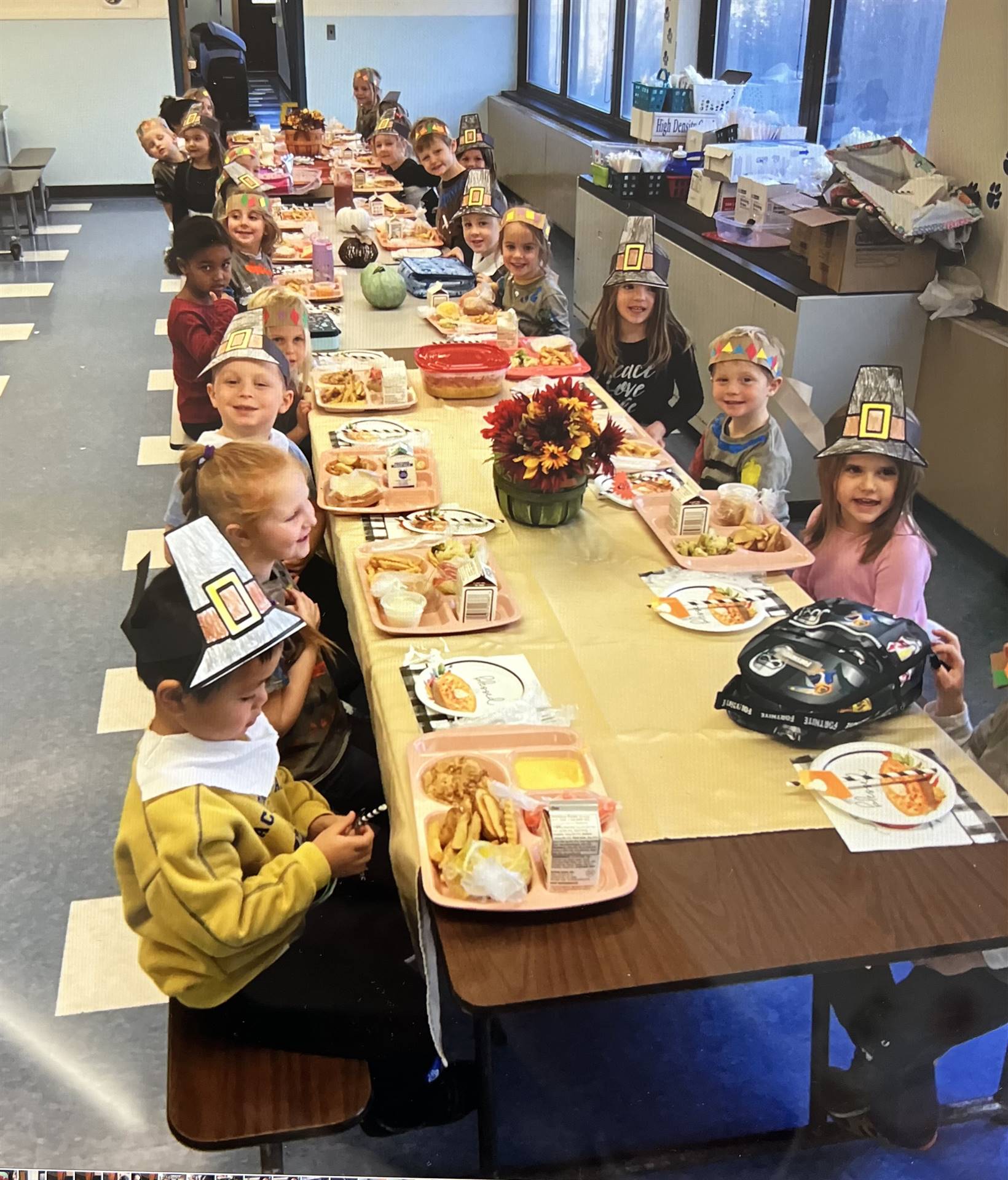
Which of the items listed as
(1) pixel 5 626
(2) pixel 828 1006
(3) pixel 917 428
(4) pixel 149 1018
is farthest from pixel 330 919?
(1) pixel 5 626

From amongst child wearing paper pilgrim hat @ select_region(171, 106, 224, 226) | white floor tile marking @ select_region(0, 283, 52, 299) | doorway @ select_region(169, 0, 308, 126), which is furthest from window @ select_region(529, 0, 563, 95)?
white floor tile marking @ select_region(0, 283, 52, 299)

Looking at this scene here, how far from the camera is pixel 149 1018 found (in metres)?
1.66

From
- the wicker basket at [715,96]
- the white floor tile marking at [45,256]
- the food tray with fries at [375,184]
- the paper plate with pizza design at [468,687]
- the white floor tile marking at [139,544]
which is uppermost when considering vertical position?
the wicker basket at [715,96]

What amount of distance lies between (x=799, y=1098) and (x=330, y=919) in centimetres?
63

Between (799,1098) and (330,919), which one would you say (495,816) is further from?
(799,1098)

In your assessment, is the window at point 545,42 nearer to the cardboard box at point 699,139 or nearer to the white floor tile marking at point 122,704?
the cardboard box at point 699,139

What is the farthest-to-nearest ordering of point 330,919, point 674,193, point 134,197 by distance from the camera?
point 134,197
point 674,193
point 330,919

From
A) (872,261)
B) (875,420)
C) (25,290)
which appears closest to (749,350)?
(875,420)

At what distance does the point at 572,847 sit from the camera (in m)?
1.10

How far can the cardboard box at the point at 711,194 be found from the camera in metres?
3.84

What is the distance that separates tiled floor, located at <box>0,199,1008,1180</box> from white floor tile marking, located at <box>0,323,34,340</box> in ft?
7.44

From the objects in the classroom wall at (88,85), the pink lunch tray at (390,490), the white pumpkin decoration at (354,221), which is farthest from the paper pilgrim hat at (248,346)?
the classroom wall at (88,85)

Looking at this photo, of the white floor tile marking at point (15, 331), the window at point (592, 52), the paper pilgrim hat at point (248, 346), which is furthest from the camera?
the window at point (592, 52)

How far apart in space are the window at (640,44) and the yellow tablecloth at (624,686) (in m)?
4.26
